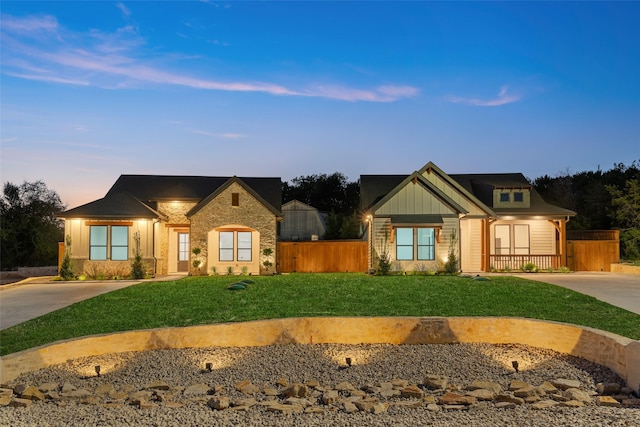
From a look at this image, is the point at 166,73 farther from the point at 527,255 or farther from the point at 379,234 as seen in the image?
the point at 527,255

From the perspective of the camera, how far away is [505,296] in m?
16.0

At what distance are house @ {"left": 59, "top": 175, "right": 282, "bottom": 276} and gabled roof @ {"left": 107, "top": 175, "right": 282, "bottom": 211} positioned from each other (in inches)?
47.8

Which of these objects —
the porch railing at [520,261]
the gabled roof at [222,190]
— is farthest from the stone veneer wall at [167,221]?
the porch railing at [520,261]

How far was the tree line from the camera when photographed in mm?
31641

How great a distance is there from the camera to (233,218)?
25.1 m

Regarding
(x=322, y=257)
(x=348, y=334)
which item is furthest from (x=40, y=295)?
(x=348, y=334)

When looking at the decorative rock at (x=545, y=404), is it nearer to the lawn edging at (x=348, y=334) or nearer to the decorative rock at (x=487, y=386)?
the decorative rock at (x=487, y=386)

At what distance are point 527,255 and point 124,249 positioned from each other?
19.3 metres

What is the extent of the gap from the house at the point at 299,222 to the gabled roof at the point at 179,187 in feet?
36.7

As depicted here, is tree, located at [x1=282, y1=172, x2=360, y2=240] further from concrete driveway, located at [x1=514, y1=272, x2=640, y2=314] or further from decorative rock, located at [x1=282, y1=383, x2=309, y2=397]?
decorative rock, located at [x1=282, y1=383, x2=309, y2=397]

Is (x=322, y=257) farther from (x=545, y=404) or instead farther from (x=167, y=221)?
→ (x=545, y=404)

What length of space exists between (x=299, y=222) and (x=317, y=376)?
32.7 metres

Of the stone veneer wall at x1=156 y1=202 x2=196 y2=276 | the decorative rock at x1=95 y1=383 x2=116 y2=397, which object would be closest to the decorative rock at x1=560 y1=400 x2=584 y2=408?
the decorative rock at x1=95 y1=383 x2=116 y2=397

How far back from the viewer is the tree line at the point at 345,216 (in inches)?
1246
